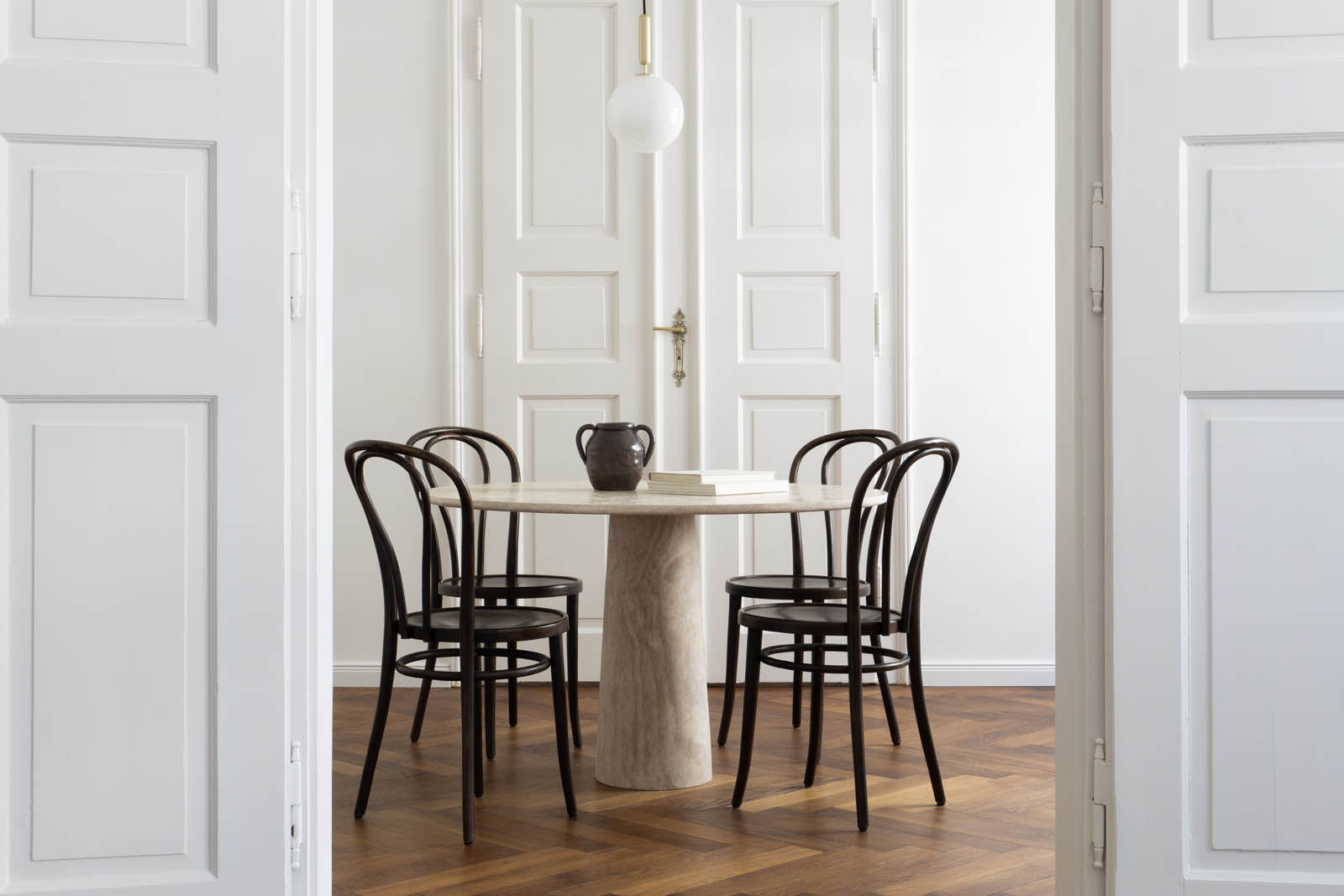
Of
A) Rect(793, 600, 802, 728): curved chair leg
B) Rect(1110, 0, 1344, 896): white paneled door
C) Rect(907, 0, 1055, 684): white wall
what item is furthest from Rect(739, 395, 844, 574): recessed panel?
Rect(1110, 0, 1344, 896): white paneled door

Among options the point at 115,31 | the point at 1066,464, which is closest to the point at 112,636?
the point at 115,31

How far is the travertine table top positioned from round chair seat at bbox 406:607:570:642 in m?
0.25

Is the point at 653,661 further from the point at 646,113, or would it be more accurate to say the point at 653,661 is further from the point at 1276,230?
the point at 1276,230

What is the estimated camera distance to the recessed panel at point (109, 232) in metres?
1.64

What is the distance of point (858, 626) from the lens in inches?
105

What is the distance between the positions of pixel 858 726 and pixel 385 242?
2.43m

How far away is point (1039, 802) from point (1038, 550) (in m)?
1.46

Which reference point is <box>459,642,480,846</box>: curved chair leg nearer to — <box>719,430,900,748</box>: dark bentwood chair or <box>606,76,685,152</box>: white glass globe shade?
<box>719,430,900,748</box>: dark bentwood chair

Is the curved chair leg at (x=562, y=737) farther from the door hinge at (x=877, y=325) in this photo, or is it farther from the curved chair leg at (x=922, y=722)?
the door hinge at (x=877, y=325)

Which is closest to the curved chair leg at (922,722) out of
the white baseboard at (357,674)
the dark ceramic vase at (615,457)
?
the dark ceramic vase at (615,457)

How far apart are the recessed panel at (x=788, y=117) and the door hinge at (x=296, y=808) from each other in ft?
9.30

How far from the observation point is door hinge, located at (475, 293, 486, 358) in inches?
163

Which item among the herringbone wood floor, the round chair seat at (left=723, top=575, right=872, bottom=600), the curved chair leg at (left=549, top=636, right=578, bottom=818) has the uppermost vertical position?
the round chair seat at (left=723, top=575, right=872, bottom=600)

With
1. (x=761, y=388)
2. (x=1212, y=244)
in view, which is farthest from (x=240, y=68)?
(x=761, y=388)
